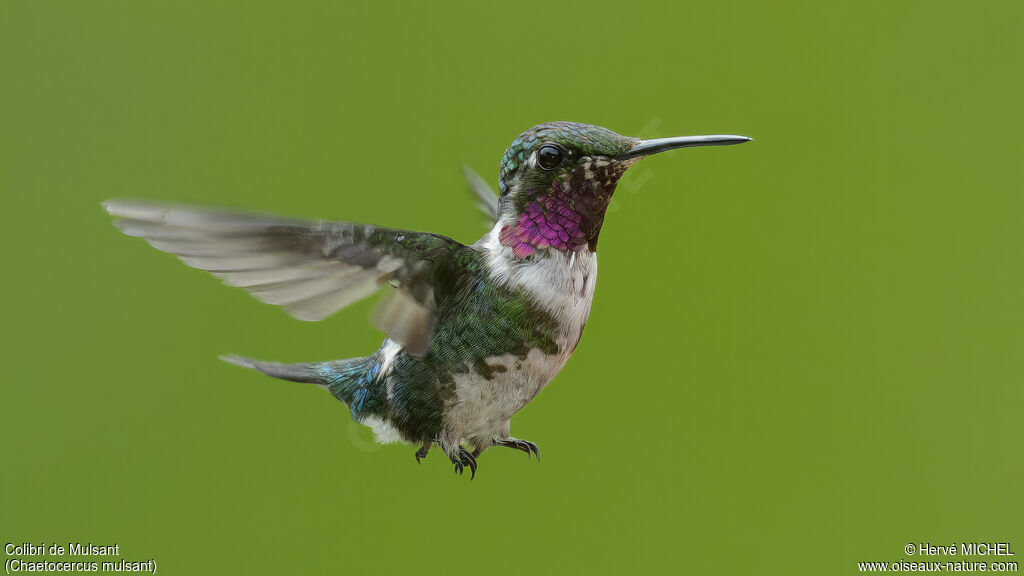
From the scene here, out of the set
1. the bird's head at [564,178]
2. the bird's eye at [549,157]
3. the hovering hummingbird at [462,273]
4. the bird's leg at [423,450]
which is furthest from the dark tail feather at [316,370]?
the bird's eye at [549,157]

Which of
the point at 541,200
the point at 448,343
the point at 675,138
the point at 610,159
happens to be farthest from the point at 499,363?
the point at 675,138

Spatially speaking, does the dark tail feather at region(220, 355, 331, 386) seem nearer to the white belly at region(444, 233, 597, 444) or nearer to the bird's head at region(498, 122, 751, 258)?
the white belly at region(444, 233, 597, 444)

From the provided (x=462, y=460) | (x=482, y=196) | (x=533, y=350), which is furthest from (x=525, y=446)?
(x=482, y=196)

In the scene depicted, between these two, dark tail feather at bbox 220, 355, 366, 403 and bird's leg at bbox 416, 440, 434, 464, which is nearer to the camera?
bird's leg at bbox 416, 440, 434, 464

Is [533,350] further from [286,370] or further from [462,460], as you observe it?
[286,370]

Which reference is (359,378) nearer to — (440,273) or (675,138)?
(440,273)

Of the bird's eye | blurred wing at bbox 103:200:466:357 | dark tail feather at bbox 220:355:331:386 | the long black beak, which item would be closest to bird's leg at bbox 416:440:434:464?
blurred wing at bbox 103:200:466:357
